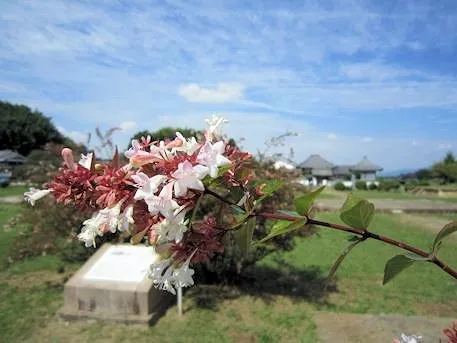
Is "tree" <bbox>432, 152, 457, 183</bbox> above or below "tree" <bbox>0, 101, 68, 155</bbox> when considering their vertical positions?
below

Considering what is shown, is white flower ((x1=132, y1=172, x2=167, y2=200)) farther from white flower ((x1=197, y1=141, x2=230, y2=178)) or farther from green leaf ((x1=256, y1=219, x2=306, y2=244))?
green leaf ((x1=256, y1=219, x2=306, y2=244))

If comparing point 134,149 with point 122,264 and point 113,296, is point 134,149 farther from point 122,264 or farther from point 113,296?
point 122,264

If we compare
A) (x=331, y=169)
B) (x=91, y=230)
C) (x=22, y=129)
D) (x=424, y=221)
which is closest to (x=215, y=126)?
(x=91, y=230)

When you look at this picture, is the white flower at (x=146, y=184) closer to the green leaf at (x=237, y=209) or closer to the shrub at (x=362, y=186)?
the green leaf at (x=237, y=209)

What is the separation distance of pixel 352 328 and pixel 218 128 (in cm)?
487

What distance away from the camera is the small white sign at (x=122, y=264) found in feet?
17.9

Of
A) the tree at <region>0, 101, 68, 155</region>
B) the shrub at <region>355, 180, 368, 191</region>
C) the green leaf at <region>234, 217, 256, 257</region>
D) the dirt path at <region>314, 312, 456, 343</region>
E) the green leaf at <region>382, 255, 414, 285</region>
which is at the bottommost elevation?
the shrub at <region>355, 180, 368, 191</region>

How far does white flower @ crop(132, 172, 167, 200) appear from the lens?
2.19 feet

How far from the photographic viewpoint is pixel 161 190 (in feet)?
2.26

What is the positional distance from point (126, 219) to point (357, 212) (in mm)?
387

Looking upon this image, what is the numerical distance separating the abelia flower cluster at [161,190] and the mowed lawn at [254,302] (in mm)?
4324

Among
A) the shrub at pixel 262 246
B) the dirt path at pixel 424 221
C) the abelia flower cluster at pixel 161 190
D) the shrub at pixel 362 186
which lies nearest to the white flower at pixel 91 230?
the abelia flower cluster at pixel 161 190

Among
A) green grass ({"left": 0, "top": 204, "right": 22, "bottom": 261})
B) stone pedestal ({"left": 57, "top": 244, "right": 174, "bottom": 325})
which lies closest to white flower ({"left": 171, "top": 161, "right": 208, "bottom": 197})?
stone pedestal ({"left": 57, "top": 244, "right": 174, "bottom": 325})

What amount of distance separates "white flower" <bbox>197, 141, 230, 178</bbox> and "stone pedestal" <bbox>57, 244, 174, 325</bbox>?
4.66 meters
